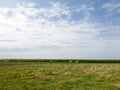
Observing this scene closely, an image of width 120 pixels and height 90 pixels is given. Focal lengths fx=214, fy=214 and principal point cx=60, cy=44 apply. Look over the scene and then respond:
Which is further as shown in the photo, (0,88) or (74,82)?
(74,82)

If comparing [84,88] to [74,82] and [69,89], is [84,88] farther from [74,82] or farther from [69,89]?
[74,82]

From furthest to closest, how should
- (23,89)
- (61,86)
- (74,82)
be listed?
(74,82) < (61,86) < (23,89)

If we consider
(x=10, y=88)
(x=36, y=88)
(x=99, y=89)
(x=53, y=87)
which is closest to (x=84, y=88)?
(x=99, y=89)

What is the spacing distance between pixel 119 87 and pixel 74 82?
4.11m

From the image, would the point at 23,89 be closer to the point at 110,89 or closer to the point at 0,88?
the point at 0,88

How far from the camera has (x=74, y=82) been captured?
18.6 meters

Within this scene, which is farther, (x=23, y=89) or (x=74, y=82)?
(x=74, y=82)

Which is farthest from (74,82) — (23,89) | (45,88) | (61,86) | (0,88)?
(0,88)

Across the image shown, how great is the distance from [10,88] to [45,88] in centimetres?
259

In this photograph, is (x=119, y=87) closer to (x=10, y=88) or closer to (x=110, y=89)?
(x=110, y=89)

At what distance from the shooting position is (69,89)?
15.7 meters

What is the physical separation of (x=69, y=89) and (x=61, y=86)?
110 cm

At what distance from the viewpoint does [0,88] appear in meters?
15.9

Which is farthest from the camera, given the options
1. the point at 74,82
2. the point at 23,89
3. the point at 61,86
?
the point at 74,82
